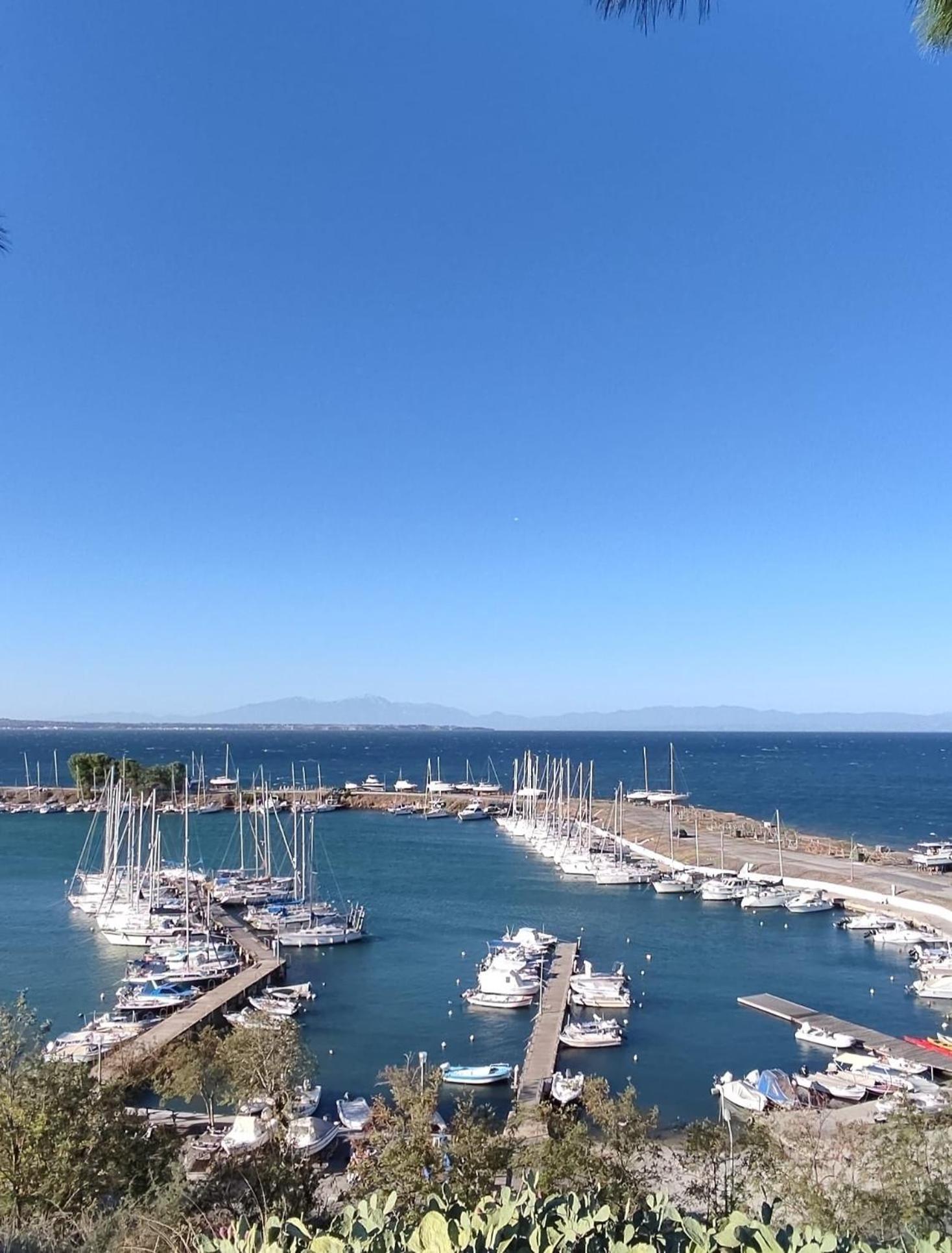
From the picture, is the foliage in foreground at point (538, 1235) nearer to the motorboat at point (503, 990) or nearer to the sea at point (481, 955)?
the sea at point (481, 955)

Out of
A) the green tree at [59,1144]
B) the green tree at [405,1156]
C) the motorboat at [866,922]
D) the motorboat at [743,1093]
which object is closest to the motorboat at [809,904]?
→ the motorboat at [866,922]

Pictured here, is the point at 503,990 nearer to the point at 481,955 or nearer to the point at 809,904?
the point at 481,955

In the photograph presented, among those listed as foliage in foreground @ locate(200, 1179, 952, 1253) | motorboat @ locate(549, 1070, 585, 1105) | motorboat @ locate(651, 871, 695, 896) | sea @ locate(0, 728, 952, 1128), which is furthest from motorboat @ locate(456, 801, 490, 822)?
foliage in foreground @ locate(200, 1179, 952, 1253)

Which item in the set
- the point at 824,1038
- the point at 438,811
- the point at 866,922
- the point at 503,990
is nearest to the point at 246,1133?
the point at 503,990

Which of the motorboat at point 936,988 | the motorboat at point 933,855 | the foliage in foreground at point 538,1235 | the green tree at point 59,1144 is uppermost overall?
the foliage in foreground at point 538,1235

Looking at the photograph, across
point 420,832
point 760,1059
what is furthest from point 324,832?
point 760,1059
